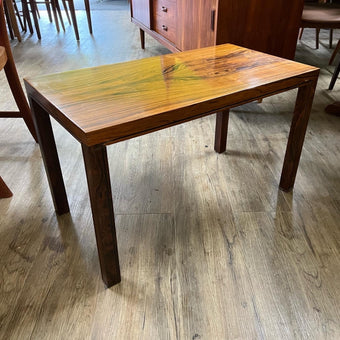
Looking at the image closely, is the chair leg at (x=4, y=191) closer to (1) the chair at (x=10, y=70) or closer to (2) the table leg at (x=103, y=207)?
(1) the chair at (x=10, y=70)

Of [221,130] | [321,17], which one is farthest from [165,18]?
[221,130]

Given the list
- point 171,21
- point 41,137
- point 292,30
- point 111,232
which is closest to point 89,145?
point 111,232

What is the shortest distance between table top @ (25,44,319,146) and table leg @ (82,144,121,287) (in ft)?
0.14

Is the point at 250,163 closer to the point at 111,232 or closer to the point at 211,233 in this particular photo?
the point at 211,233

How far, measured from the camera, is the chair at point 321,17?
6.37 ft

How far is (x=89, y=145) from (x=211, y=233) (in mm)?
556

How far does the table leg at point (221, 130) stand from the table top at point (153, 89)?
0.94ft

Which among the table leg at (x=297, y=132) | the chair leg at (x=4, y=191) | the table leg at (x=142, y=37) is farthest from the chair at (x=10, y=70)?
the table leg at (x=142, y=37)

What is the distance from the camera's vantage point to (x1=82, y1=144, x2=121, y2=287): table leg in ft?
2.24

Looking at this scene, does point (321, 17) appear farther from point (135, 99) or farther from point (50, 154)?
point (50, 154)

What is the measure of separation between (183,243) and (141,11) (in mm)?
2427

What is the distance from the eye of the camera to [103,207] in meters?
0.75

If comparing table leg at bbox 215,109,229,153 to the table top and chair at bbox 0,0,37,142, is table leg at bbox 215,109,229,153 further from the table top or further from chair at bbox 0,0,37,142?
chair at bbox 0,0,37,142

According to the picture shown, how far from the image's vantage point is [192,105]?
75 cm
